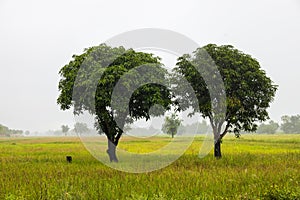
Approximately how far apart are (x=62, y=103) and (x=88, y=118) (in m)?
2.05

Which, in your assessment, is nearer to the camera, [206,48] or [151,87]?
[151,87]

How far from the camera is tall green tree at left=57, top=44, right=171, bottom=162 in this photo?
18.0m

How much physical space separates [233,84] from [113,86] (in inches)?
346

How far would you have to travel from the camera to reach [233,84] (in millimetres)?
21531

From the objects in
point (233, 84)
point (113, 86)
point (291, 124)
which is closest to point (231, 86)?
point (233, 84)

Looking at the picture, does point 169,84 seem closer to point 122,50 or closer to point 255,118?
point 122,50

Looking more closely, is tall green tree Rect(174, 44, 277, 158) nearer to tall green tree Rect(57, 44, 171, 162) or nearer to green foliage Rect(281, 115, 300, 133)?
tall green tree Rect(57, 44, 171, 162)

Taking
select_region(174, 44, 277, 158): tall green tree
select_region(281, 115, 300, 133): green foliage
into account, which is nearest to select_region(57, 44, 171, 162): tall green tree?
select_region(174, 44, 277, 158): tall green tree

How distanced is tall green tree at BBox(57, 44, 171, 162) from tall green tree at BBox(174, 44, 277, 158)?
264 cm

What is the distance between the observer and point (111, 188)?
1017 centimetres

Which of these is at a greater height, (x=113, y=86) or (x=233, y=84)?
(x=233, y=84)

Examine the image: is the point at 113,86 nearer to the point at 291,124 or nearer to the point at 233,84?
the point at 233,84

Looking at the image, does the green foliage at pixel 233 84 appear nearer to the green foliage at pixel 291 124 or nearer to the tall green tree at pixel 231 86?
the tall green tree at pixel 231 86

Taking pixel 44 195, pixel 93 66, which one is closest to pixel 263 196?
pixel 44 195
